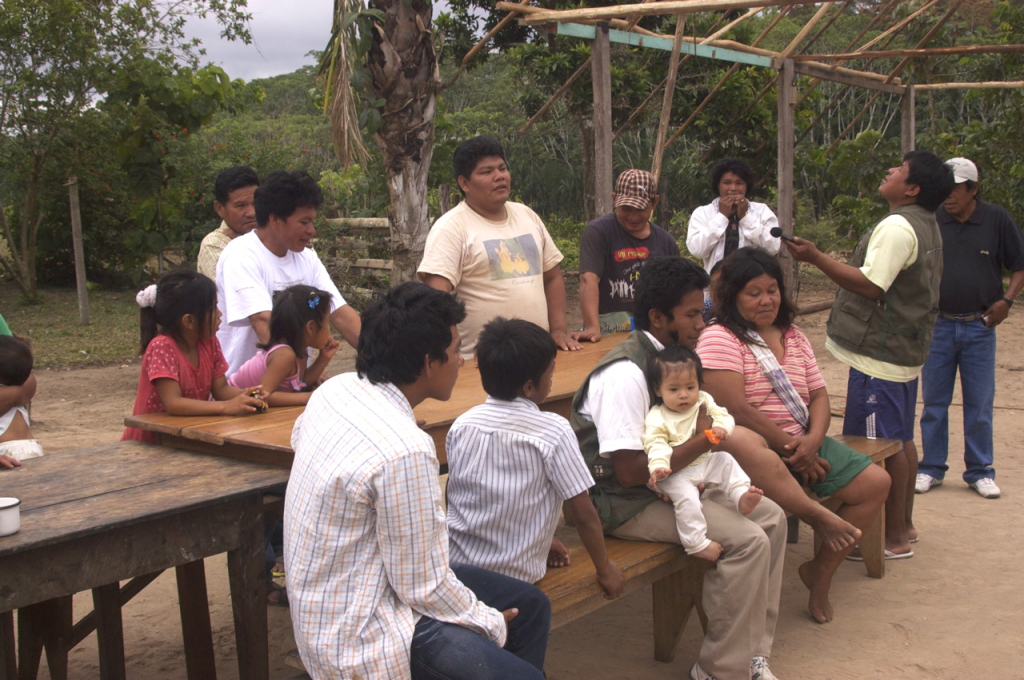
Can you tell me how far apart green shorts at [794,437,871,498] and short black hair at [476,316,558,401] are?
1668mm

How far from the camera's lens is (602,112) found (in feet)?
22.4

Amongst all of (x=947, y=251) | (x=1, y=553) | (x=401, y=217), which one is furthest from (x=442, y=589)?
(x=401, y=217)

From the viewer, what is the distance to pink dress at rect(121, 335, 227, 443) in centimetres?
340

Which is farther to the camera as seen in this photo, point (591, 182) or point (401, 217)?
point (591, 182)

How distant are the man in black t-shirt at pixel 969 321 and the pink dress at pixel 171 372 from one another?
404cm

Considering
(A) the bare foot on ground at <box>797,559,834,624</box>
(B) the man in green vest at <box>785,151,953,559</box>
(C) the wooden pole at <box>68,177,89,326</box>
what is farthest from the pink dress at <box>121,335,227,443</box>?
(C) the wooden pole at <box>68,177,89,326</box>

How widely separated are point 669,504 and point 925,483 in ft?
9.41

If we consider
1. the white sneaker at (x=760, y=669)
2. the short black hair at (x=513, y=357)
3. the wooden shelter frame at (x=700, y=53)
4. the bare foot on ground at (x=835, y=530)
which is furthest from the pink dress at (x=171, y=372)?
the wooden shelter frame at (x=700, y=53)

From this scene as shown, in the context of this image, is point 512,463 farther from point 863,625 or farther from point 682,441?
point 863,625

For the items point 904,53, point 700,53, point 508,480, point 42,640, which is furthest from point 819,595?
point 904,53

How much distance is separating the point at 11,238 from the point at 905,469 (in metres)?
13.3

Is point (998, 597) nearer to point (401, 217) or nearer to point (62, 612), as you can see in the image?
point (62, 612)

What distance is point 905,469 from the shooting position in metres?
4.64

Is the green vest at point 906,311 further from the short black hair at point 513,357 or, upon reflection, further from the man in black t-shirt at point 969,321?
the short black hair at point 513,357
